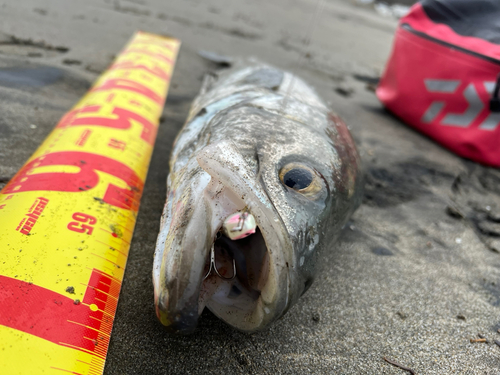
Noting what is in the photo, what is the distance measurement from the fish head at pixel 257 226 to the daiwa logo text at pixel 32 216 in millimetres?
578

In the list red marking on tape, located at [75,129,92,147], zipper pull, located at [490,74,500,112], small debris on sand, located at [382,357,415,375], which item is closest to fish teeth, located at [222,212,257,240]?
small debris on sand, located at [382,357,415,375]

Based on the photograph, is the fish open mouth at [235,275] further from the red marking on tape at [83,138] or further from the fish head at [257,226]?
the red marking on tape at [83,138]

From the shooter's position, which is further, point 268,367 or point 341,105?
point 341,105

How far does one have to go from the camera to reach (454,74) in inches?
123

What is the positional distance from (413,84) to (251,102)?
8.24 ft

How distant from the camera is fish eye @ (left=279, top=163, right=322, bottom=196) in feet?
3.92

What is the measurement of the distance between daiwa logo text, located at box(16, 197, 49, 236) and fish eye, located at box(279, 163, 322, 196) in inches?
41.0

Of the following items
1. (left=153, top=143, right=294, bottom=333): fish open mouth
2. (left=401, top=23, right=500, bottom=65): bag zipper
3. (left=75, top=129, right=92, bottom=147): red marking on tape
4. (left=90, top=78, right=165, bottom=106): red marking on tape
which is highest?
(left=401, top=23, right=500, bottom=65): bag zipper

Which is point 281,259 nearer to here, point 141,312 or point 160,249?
point 160,249

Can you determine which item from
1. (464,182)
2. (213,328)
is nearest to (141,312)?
(213,328)

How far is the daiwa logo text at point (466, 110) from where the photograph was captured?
299 centimetres

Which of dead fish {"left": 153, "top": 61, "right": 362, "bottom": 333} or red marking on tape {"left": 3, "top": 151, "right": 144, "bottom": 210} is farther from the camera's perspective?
red marking on tape {"left": 3, "top": 151, "right": 144, "bottom": 210}

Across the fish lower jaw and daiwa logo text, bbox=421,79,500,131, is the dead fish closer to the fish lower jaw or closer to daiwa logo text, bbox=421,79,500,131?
the fish lower jaw

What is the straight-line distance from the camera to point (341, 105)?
3928 mm
